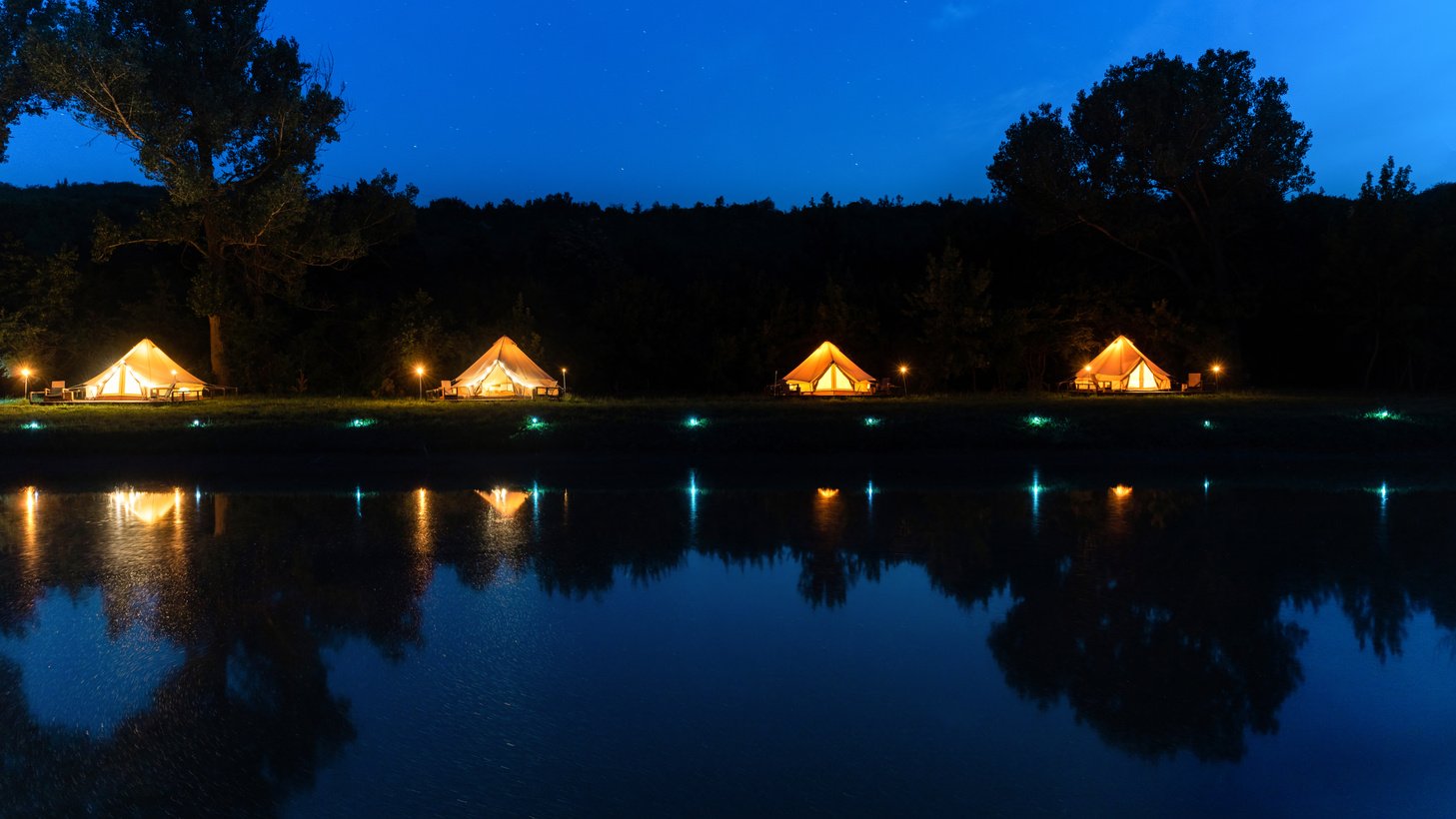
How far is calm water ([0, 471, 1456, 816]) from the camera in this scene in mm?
4047

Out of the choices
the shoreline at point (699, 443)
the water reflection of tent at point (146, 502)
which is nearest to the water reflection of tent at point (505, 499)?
the shoreline at point (699, 443)

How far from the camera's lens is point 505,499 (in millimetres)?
Answer: 11992

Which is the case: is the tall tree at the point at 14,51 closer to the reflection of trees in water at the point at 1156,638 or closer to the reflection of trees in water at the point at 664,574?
the reflection of trees in water at the point at 664,574

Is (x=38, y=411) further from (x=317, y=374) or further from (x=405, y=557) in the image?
(x=405, y=557)

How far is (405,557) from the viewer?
8.42m

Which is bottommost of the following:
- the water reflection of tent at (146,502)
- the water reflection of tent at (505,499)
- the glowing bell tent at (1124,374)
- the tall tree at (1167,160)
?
the water reflection of tent at (505,499)

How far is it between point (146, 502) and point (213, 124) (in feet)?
64.6

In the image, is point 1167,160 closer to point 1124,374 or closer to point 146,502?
point 1124,374

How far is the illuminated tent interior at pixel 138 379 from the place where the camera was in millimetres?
25672

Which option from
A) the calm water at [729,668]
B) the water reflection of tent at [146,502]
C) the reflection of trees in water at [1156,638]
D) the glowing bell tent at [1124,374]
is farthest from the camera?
the glowing bell tent at [1124,374]

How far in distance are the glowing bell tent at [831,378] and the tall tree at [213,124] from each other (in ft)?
45.9

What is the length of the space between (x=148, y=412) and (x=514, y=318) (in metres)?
11.3

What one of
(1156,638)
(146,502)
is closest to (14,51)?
(146,502)

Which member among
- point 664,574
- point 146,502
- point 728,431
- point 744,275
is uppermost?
point 744,275
